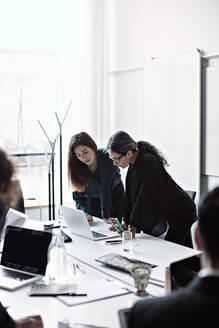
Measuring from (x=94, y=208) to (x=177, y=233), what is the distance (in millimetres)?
748

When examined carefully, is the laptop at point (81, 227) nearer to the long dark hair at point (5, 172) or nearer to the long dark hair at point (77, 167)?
the long dark hair at point (77, 167)

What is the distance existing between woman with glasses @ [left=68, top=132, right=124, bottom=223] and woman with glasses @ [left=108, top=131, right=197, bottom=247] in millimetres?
366

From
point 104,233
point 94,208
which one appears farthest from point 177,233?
point 94,208

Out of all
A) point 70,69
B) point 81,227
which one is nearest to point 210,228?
point 81,227

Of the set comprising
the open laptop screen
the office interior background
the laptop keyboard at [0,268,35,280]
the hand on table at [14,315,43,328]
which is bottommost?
the laptop keyboard at [0,268,35,280]

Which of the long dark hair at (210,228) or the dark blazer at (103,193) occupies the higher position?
the long dark hair at (210,228)

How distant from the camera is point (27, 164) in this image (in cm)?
511

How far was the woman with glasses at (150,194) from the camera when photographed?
304 cm

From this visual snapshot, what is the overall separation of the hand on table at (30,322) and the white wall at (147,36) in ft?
8.85

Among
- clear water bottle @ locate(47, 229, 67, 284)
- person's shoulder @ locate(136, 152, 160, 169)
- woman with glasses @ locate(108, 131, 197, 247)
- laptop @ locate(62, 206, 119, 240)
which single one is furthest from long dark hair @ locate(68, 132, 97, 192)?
clear water bottle @ locate(47, 229, 67, 284)

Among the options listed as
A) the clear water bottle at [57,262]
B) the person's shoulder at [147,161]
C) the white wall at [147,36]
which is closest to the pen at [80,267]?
the clear water bottle at [57,262]

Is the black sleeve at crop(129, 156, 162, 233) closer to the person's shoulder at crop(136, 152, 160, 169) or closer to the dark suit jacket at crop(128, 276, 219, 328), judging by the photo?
the person's shoulder at crop(136, 152, 160, 169)

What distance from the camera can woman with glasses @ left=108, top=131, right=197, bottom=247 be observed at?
3043 mm

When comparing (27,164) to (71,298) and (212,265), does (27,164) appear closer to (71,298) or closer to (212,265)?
(71,298)
